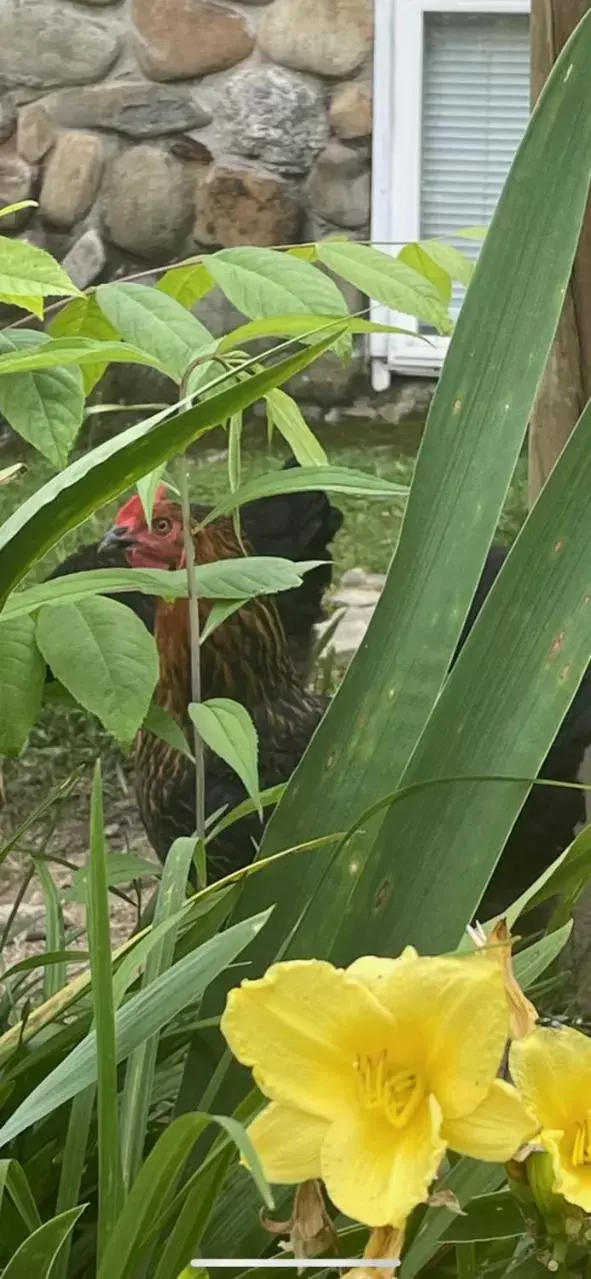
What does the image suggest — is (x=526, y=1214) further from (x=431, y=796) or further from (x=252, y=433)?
(x=252, y=433)

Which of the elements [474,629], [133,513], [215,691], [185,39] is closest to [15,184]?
[185,39]

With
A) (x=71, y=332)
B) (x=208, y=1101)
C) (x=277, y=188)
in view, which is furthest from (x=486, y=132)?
(x=208, y=1101)

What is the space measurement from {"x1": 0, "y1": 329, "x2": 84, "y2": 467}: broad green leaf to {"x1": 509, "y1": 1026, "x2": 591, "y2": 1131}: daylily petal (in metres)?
0.24

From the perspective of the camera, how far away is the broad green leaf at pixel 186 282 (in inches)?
18.0

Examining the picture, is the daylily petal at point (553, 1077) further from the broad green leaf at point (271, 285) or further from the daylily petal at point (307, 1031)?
the broad green leaf at point (271, 285)

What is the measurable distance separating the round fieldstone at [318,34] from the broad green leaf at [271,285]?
1.12 feet

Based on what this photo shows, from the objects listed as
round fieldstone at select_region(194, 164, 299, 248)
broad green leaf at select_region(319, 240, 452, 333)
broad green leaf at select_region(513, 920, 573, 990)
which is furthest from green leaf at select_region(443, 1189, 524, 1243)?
round fieldstone at select_region(194, 164, 299, 248)

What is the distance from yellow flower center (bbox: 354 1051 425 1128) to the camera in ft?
0.50

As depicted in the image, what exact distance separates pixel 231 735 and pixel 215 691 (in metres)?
0.34

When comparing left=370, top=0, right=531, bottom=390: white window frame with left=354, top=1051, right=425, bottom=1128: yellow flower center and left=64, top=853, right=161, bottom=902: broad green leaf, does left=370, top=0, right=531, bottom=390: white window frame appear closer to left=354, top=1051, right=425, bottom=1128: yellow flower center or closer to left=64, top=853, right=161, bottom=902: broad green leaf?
left=64, top=853, right=161, bottom=902: broad green leaf

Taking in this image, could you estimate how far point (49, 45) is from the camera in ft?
2.27

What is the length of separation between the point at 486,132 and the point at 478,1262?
0.61m

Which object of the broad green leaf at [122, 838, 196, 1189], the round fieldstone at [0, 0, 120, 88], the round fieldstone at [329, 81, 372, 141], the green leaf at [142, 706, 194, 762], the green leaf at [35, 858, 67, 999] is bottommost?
the green leaf at [35, 858, 67, 999]

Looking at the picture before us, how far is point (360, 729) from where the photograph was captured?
290 mm
